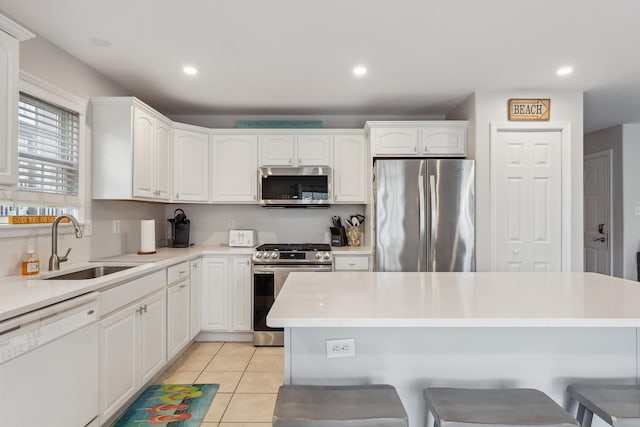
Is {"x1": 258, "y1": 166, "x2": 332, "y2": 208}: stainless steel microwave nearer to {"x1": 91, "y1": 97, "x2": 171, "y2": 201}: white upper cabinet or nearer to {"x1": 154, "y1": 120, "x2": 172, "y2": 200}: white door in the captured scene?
{"x1": 154, "y1": 120, "x2": 172, "y2": 200}: white door

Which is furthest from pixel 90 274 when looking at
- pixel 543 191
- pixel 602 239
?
pixel 602 239

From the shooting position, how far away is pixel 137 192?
2.98 m

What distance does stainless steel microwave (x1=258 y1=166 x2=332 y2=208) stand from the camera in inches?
151

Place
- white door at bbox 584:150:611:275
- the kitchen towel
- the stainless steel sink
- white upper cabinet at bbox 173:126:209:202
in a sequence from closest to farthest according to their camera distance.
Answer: the stainless steel sink, the kitchen towel, white upper cabinet at bbox 173:126:209:202, white door at bbox 584:150:611:275

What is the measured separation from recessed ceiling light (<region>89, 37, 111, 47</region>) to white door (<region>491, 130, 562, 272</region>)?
3.30 metres

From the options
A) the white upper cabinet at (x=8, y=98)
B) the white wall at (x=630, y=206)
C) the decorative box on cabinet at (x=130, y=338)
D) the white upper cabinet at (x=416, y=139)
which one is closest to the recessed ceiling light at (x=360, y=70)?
the white upper cabinet at (x=416, y=139)

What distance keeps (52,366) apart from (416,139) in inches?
132

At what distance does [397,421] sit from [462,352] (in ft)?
1.75

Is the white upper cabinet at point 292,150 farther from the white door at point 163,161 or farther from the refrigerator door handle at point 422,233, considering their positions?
the refrigerator door handle at point 422,233

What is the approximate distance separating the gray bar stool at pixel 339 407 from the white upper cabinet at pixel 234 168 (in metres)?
2.83

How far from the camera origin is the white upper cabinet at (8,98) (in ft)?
5.64

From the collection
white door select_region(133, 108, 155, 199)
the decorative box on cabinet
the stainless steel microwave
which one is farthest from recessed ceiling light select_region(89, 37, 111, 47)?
the stainless steel microwave

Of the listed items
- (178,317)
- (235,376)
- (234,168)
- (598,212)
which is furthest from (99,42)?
(598,212)

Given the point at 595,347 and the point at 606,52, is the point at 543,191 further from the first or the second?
the point at 595,347
